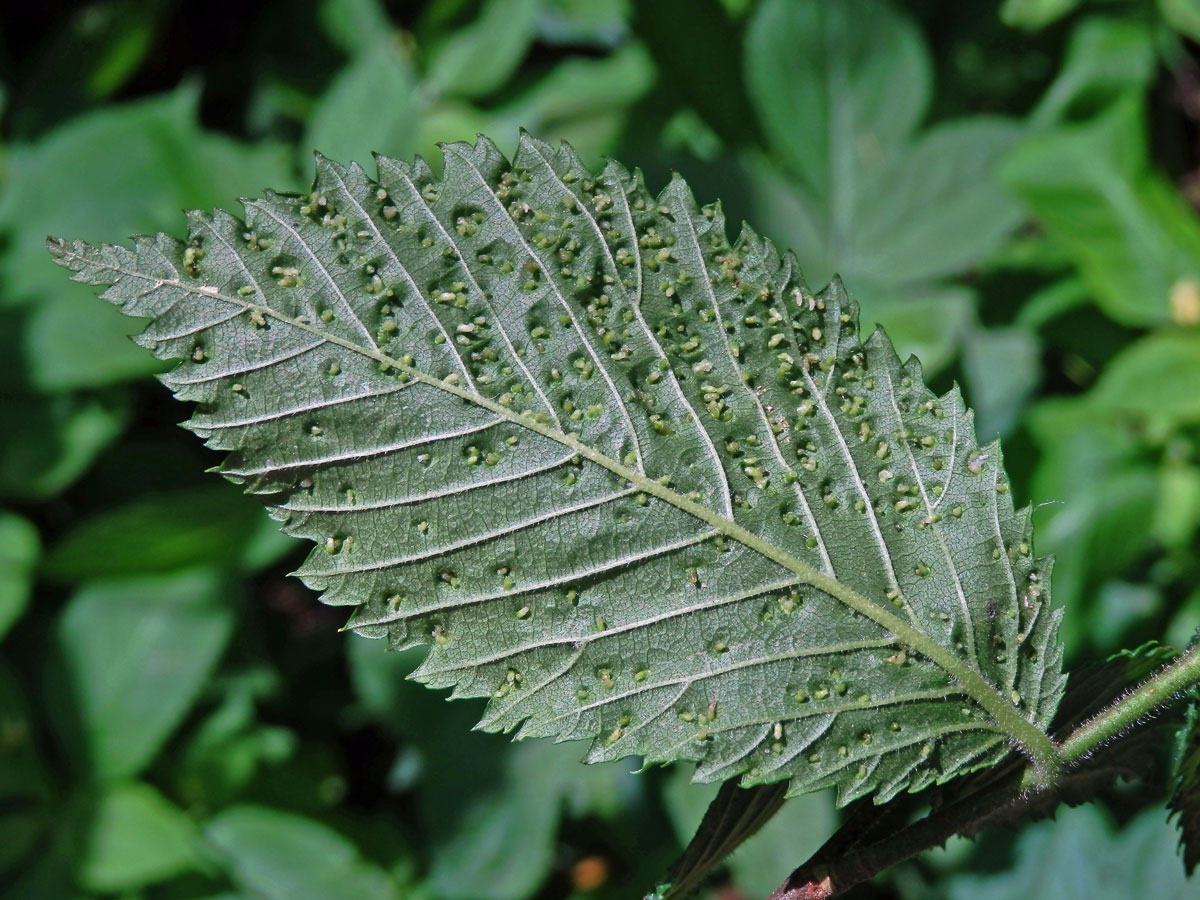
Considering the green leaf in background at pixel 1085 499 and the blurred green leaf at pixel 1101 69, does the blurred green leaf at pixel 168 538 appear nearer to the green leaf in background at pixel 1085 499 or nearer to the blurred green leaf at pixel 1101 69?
the green leaf in background at pixel 1085 499

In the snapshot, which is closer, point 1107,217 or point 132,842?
point 132,842

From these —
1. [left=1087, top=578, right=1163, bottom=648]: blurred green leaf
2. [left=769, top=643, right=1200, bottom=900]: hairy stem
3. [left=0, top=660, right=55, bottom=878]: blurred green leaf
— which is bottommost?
[left=1087, top=578, right=1163, bottom=648]: blurred green leaf

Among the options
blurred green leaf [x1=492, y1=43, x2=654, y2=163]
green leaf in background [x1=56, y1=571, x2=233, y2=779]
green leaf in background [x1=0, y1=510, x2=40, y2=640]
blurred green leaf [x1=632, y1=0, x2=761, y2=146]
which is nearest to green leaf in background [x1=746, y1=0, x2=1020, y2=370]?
blurred green leaf [x1=632, y1=0, x2=761, y2=146]

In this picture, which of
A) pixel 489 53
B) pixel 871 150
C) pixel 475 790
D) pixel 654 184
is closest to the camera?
pixel 654 184

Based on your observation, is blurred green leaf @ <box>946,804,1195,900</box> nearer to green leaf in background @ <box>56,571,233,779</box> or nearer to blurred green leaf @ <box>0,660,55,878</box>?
green leaf in background @ <box>56,571,233,779</box>

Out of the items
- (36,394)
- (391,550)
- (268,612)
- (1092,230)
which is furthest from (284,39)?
(391,550)

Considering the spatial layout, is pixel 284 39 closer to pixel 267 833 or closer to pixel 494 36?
pixel 494 36

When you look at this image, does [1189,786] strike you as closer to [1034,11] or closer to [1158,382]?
[1158,382]

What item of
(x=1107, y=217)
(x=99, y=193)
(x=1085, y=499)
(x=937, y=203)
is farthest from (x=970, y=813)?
(x=99, y=193)

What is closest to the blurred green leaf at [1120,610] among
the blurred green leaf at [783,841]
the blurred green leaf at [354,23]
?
the blurred green leaf at [783,841]
